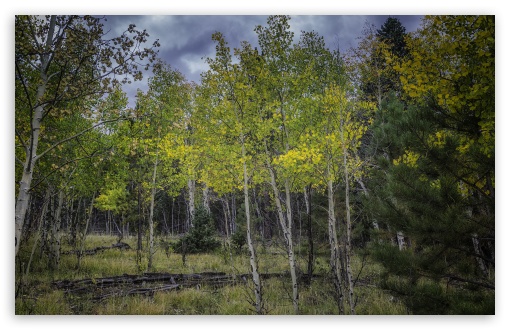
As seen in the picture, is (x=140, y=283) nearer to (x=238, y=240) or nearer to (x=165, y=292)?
Answer: (x=165, y=292)

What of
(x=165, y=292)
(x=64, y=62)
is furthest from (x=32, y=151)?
(x=165, y=292)

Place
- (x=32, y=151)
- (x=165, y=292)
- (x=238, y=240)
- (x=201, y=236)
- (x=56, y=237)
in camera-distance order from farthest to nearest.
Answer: (x=201, y=236) → (x=238, y=240) → (x=56, y=237) → (x=165, y=292) → (x=32, y=151)

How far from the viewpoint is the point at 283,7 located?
4.02 m

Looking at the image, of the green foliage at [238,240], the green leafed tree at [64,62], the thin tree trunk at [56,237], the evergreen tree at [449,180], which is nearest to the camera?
the evergreen tree at [449,180]

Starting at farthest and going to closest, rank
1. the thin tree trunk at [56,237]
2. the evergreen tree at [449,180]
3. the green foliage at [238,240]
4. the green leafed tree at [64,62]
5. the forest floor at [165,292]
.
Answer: the green foliage at [238,240] → the thin tree trunk at [56,237] → the forest floor at [165,292] → the green leafed tree at [64,62] → the evergreen tree at [449,180]

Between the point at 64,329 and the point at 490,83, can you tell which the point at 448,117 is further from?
the point at 64,329

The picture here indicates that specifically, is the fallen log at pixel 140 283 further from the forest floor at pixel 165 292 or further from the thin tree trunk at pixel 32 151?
the thin tree trunk at pixel 32 151

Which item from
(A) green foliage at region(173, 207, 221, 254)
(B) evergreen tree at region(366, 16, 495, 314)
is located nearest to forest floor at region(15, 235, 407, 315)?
(B) evergreen tree at region(366, 16, 495, 314)

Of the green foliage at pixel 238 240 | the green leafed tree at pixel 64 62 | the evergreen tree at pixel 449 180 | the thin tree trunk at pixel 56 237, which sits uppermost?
the green leafed tree at pixel 64 62

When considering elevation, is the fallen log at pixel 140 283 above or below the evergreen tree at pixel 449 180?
below

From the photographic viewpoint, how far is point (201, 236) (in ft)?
35.7

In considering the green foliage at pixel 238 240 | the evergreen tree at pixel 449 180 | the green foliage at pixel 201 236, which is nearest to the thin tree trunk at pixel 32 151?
the evergreen tree at pixel 449 180

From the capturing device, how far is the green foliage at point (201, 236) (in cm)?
1072

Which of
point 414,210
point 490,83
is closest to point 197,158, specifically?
point 414,210
